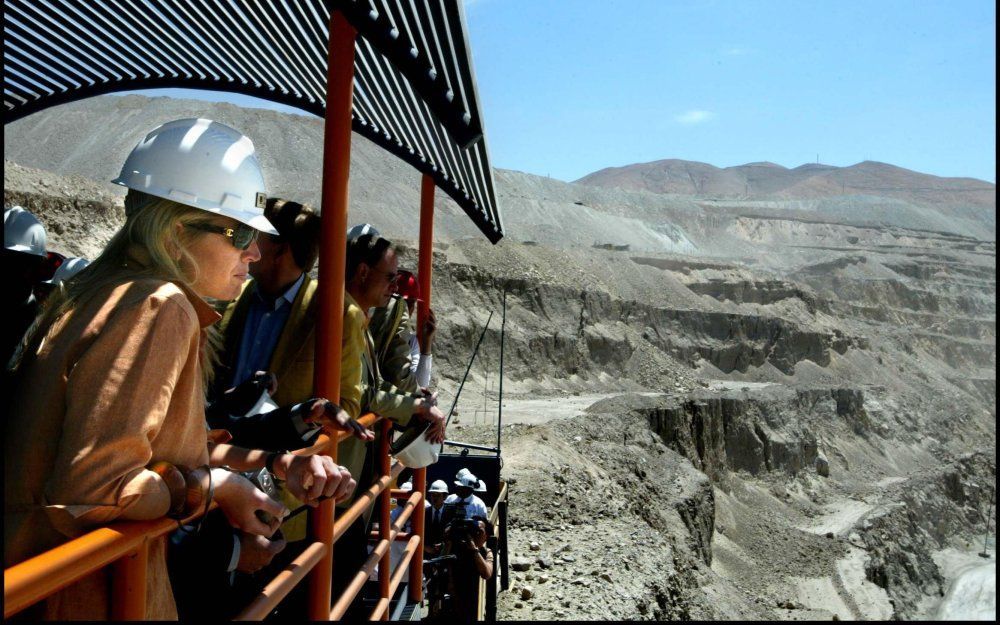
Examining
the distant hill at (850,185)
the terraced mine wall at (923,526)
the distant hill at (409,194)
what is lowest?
the terraced mine wall at (923,526)

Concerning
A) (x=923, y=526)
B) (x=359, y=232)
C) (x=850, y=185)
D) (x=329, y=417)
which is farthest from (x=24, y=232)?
(x=850, y=185)

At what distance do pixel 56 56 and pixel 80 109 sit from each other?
72994 mm

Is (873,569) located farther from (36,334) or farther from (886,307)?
(886,307)

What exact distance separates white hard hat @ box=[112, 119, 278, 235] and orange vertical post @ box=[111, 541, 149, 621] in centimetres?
73

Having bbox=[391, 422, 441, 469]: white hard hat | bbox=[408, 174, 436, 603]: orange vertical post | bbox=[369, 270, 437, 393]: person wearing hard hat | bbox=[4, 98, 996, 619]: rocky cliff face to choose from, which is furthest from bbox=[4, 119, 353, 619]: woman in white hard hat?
bbox=[408, 174, 436, 603]: orange vertical post

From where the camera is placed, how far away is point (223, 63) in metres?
4.16

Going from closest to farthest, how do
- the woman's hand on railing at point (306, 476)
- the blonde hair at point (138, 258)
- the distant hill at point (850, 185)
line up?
the blonde hair at point (138, 258)
the woman's hand on railing at point (306, 476)
the distant hill at point (850, 185)

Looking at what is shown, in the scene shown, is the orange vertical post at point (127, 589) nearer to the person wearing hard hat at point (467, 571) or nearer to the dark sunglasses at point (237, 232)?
the dark sunglasses at point (237, 232)

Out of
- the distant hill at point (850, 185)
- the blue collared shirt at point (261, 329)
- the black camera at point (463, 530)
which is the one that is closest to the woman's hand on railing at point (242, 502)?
the blue collared shirt at point (261, 329)

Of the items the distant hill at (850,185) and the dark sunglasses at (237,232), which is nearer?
the dark sunglasses at (237,232)

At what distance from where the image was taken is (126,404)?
1458 mm

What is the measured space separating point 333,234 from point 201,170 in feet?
3.09

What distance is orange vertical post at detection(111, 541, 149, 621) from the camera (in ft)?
4.76

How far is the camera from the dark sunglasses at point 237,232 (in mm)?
1851
